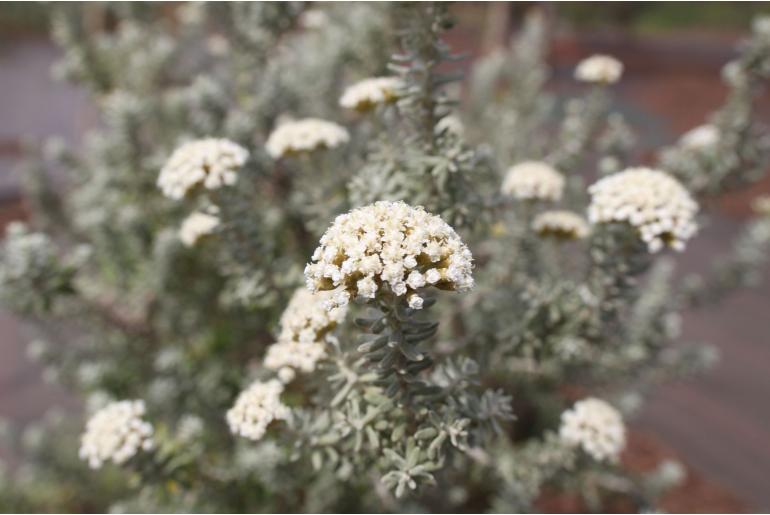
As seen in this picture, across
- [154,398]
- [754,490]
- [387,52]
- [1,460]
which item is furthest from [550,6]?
[1,460]

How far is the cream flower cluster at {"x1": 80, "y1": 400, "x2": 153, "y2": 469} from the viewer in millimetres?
1388

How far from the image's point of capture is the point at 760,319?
155 inches

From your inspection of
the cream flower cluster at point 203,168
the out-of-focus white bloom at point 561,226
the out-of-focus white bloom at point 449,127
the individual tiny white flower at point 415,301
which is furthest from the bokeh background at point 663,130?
the individual tiny white flower at point 415,301

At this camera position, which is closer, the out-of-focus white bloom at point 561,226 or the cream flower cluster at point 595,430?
the cream flower cluster at point 595,430

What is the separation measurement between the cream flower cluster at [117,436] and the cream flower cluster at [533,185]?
1.19 m

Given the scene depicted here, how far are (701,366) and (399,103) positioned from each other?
1965 mm

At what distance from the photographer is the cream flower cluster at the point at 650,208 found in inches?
53.7

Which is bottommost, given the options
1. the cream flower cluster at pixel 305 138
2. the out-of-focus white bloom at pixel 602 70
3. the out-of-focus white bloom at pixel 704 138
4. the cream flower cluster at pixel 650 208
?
the cream flower cluster at pixel 650 208

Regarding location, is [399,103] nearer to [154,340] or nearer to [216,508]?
[216,508]

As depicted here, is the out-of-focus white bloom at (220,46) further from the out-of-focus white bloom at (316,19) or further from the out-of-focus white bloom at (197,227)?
the out-of-focus white bloom at (197,227)

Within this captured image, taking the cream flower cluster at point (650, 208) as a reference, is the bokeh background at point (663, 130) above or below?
above

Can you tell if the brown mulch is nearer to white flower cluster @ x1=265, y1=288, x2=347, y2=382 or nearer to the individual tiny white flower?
white flower cluster @ x1=265, y1=288, x2=347, y2=382

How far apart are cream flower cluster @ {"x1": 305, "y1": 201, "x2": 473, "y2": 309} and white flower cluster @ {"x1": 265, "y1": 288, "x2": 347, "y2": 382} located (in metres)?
0.31

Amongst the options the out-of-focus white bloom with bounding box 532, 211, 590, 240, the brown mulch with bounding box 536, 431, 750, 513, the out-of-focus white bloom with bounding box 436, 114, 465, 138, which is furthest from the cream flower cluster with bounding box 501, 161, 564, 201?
the brown mulch with bounding box 536, 431, 750, 513
